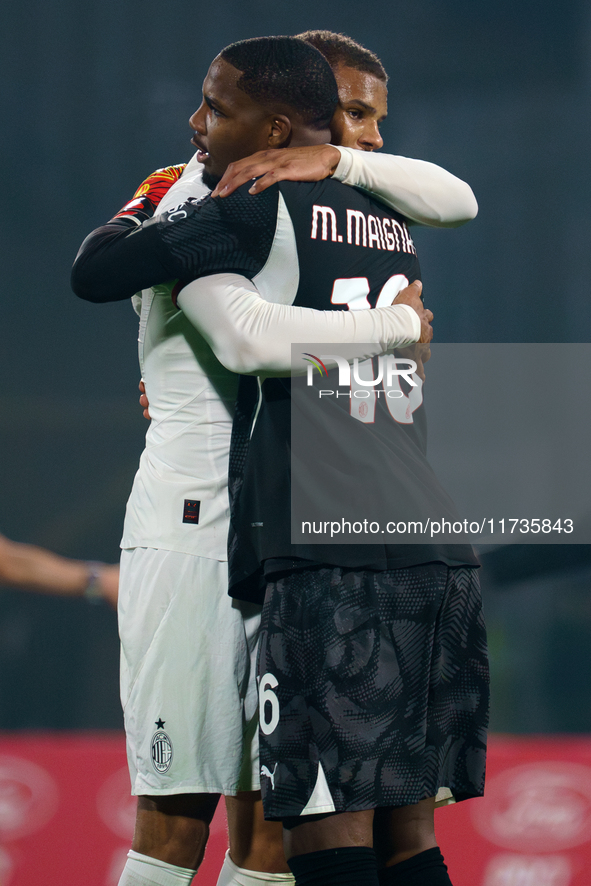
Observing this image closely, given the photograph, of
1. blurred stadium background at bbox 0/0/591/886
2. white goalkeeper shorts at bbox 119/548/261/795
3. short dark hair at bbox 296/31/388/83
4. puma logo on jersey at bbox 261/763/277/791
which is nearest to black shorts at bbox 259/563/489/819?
puma logo on jersey at bbox 261/763/277/791

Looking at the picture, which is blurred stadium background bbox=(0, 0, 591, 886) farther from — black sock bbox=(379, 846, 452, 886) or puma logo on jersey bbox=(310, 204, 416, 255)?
black sock bbox=(379, 846, 452, 886)

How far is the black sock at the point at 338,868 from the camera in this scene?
2.73 feet

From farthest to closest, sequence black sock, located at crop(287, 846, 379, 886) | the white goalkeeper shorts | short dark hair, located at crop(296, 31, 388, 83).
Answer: short dark hair, located at crop(296, 31, 388, 83), the white goalkeeper shorts, black sock, located at crop(287, 846, 379, 886)

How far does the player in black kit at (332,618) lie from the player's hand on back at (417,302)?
0.03 metres

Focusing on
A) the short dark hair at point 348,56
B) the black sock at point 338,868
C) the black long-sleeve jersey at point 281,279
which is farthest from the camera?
the short dark hair at point 348,56

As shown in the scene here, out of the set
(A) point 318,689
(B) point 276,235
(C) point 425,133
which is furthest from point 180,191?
(C) point 425,133

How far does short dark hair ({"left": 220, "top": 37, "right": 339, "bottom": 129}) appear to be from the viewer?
3.35 feet

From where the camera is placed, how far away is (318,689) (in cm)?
90

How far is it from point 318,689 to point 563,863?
1.18 metres

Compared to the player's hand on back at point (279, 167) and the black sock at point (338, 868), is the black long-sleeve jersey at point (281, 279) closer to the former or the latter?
the player's hand on back at point (279, 167)

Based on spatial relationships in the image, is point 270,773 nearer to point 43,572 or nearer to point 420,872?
point 420,872

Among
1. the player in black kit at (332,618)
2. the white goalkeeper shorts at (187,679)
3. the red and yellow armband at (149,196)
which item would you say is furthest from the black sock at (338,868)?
the red and yellow armband at (149,196)

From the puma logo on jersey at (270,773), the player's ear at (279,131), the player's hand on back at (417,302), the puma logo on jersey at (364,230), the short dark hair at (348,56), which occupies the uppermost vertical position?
the short dark hair at (348,56)

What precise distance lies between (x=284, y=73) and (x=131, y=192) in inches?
65.9
